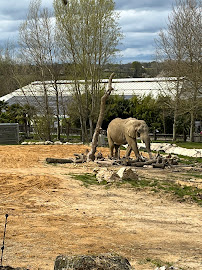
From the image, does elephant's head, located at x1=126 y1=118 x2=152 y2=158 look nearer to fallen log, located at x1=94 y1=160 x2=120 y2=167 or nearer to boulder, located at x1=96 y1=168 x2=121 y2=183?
fallen log, located at x1=94 y1=160 x2=120 y2=167

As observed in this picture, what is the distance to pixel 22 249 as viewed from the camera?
279 inches

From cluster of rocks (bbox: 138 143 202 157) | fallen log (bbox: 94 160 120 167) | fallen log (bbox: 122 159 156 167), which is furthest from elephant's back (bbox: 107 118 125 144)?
cluster of rocks (bbox: 138 143 202 157)

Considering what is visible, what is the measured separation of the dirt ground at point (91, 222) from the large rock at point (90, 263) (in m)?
2.23

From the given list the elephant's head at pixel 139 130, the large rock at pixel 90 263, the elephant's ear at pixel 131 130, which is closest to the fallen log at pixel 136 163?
the elephant's head at pixel 139 130

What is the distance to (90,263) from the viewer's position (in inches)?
163

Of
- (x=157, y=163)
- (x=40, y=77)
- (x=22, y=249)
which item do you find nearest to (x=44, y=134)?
(x=40, y=77)

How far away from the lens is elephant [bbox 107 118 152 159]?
15.9 m

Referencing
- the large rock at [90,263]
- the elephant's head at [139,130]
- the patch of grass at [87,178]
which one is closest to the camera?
the large rock at [90,263]

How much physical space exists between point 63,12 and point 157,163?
57.2 feet

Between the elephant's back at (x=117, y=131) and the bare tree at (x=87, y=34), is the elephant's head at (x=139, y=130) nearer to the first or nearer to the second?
the elephant's back at (x=117, y=131)

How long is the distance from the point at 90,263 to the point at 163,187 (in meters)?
8.65

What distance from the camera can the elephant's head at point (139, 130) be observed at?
15.9 meters

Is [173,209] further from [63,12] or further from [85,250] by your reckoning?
[63,12]

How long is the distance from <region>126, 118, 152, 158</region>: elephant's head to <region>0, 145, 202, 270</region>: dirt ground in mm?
1517
